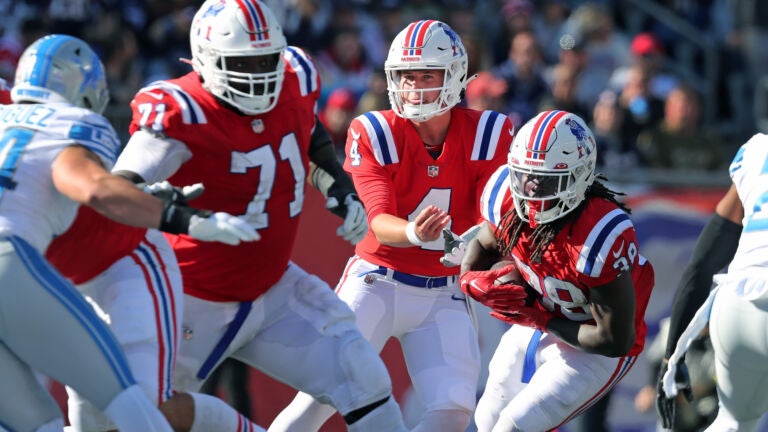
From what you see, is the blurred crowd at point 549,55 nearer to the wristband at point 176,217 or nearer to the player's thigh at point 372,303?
the player's thigh at point 372,303

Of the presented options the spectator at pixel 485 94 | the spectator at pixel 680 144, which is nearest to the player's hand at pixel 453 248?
the spectator at pixel 485 94

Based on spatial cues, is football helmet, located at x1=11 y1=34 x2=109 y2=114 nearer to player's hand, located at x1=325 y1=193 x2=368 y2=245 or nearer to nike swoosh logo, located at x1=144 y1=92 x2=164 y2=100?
nike swoosh logo, located at x1=144 y1=92 x2=164 y2=100

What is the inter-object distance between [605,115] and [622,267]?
172 inches

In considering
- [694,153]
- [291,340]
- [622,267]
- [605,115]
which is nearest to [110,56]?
[605,115]

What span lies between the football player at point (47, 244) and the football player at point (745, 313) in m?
1.81

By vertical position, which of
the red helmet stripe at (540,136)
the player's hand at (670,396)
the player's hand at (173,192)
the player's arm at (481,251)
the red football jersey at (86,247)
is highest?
the red helmet stripe at (540,136)

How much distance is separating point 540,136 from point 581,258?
475mm

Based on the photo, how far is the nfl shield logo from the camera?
4941mm

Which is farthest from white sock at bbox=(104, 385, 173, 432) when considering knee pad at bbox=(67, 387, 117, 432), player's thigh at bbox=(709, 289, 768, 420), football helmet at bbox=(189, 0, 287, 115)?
player's thigh at bbox=(709, 289, 768, 420)

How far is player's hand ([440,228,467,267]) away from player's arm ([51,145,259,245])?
1147mm

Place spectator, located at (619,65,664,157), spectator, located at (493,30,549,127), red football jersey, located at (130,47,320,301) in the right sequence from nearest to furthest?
red football jersey, located at (130,47,320,301), spectator, located at (619,65,664,157), spectator, located at (493,30,549,127)

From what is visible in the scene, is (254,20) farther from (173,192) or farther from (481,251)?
(481,251)

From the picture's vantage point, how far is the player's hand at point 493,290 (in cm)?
484

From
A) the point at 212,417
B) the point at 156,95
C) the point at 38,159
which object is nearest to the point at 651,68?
the point at 156,95
